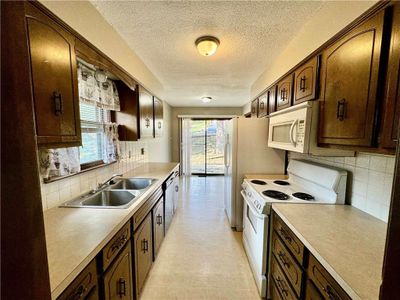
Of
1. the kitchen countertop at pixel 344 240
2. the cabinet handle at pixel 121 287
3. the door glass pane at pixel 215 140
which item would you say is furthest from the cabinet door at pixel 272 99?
the door glass pane at pixel 215 140

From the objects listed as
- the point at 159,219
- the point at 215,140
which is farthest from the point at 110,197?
the point at 215,140

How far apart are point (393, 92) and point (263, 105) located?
A: 2095mm

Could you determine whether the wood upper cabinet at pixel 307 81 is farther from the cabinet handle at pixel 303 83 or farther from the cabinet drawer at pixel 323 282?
the cabinet drawer at pixel 323 282

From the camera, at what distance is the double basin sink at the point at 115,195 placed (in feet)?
5.21

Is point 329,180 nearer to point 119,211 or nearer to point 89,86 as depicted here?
point 119,211

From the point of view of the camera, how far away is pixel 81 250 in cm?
93

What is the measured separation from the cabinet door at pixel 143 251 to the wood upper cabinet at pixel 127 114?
1.06 meters

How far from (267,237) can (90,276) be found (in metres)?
1.39

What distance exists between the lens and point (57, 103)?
1055 millimetres

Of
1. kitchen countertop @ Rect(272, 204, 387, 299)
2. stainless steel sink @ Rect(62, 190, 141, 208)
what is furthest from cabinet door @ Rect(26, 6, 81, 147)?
kitchen countertop @ Rect(272, 204, 387, 299)

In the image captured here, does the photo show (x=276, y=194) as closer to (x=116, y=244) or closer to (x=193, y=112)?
(x=116, y=244)

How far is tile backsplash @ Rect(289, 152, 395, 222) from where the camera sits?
1257 millimetres

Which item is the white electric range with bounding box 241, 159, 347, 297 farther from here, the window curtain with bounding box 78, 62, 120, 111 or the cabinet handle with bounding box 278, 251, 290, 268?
the window curtain with bounding box 78, 62, 120, 111

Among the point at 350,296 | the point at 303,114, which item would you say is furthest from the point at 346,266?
the point at 303,114
